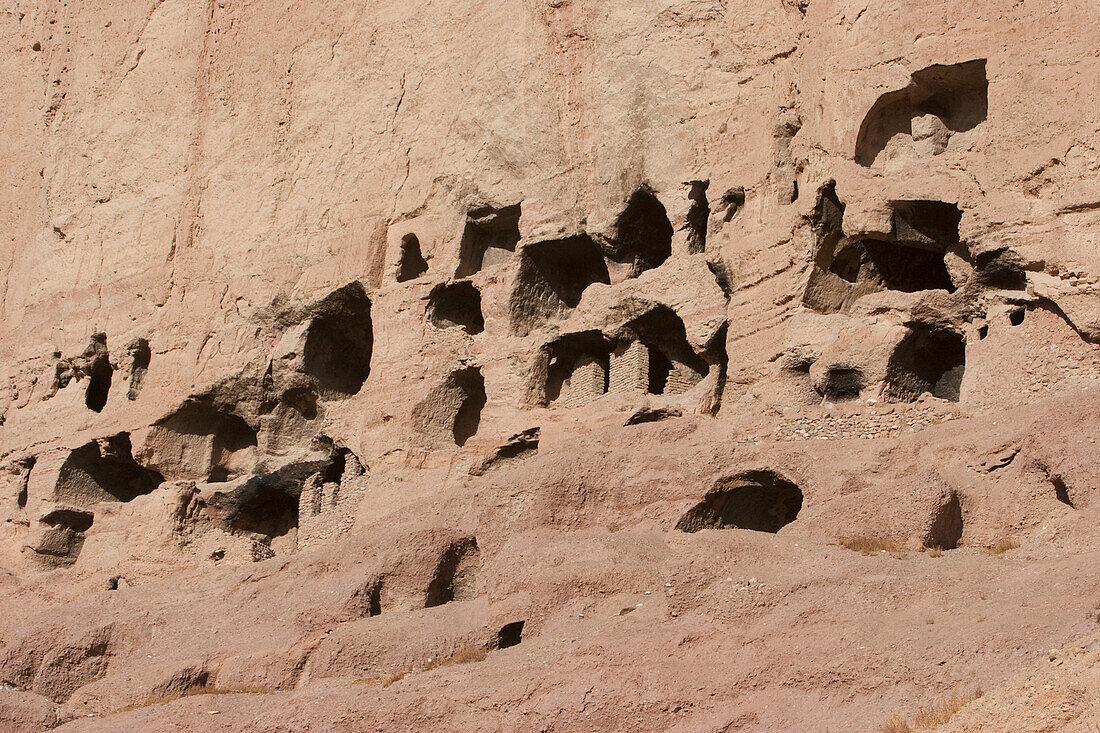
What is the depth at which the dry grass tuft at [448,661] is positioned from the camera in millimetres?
13055

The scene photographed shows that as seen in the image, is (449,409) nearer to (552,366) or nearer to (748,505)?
(552,366)

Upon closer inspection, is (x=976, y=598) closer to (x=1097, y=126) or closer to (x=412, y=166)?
(x=1097, y=126)

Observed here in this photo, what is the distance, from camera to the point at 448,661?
43.4 feet

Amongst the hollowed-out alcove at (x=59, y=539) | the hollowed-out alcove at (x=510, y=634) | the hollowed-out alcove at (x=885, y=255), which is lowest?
the hollowed-out alcove at (x=510, y=634)

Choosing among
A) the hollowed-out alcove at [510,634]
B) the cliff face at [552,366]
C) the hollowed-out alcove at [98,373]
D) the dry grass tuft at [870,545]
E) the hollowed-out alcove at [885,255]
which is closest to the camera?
the cliff face at [552,366]

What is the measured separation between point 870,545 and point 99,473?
13.8 metres

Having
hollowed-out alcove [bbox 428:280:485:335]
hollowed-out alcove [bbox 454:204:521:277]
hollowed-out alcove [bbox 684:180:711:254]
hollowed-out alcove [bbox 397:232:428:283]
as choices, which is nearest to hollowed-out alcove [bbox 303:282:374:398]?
hollowed-out alcove [bbox 397:232:428:283]

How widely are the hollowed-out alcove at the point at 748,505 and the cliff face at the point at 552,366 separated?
59 millimetres

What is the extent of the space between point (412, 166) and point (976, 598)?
1219 centimetres

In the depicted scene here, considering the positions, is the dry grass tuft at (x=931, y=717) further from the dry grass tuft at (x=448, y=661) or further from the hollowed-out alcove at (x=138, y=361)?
the hollowed-out alcove at (x=138, y=361)

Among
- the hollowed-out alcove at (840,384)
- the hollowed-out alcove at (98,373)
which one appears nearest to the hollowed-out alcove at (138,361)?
the hollowed-out alcove at (98,373)

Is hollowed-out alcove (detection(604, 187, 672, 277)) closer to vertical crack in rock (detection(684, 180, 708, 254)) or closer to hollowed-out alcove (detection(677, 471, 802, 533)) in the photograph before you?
vertical crack in rock (detection(684, 180, 708, 254))

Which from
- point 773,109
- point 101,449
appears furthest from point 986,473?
point 101,449

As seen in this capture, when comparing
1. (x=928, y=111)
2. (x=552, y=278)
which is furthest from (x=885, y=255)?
(x=552, y=278)
